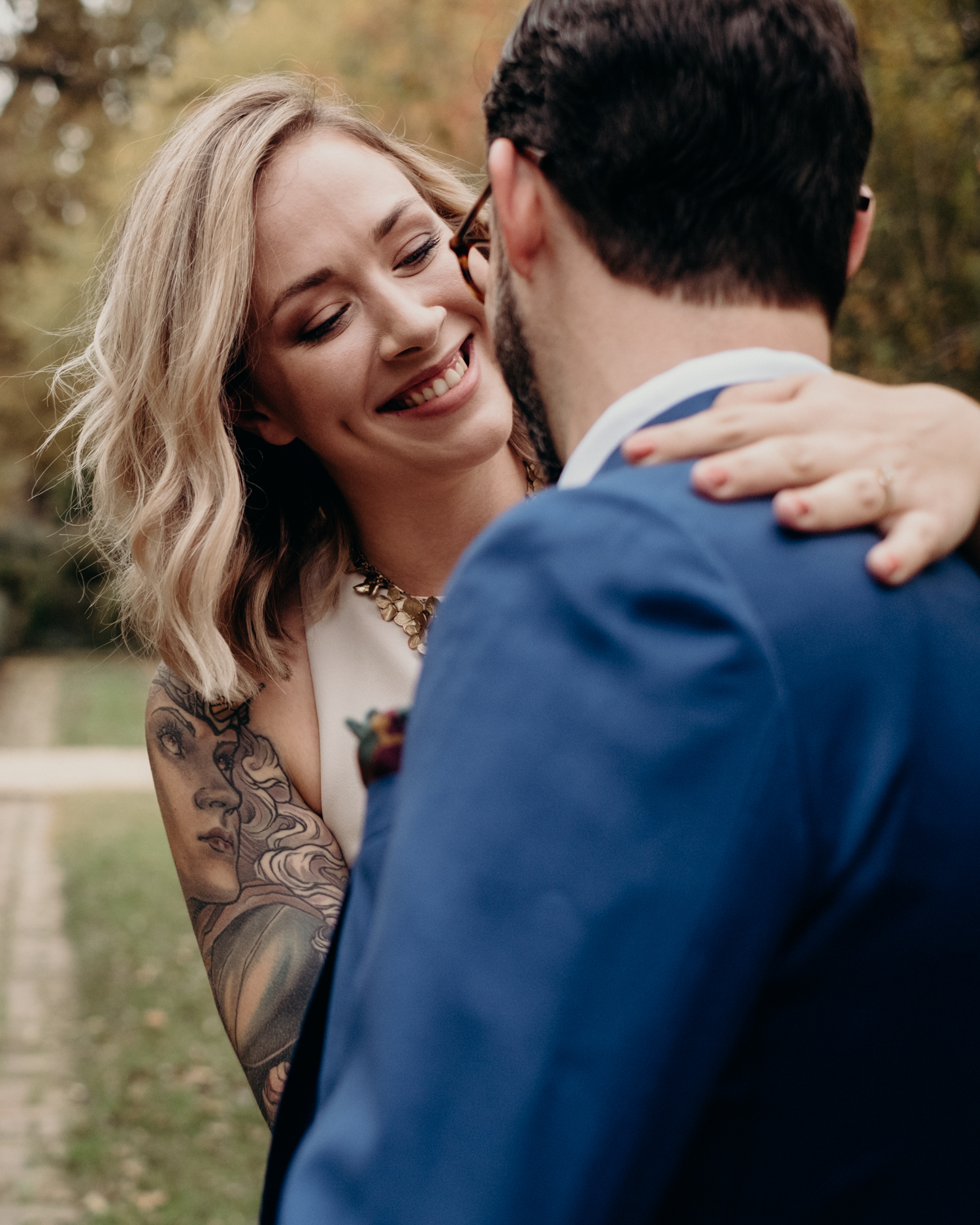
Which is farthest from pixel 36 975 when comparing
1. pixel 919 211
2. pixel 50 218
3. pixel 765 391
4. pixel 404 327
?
pixel 50 218

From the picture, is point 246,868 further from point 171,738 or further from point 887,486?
point 887,486

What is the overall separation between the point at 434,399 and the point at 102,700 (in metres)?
17.9

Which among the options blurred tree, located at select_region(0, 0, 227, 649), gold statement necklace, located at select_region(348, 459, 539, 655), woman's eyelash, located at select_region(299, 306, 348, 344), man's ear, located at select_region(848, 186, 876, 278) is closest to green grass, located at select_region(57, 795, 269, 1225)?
gold statement necklace, located at select_region(348, 459, 539, 655)

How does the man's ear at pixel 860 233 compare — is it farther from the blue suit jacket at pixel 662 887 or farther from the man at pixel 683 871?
the blue suit jacket at pixel 662 887

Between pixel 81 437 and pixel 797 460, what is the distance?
2.07 m

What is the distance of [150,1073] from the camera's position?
6.38 metres

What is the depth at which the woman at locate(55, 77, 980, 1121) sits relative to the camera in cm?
232

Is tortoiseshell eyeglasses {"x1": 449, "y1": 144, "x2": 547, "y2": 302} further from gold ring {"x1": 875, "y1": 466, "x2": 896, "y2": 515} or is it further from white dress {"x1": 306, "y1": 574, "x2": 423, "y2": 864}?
white dress {"x1": 306, "y1": 574, "x2": 423, "y2": 864}

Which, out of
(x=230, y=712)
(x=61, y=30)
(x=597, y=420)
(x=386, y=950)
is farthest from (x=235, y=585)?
(x=61, y=30)

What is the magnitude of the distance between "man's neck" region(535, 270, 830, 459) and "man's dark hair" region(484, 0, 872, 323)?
0.6 inches

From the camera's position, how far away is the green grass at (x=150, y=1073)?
17.3 feet

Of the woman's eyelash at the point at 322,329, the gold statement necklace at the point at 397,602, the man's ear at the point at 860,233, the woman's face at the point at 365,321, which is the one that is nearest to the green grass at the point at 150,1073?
the gold statement necklace at the point at 397,602

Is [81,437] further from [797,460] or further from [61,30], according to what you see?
[61,30]

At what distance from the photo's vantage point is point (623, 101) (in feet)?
3.79
